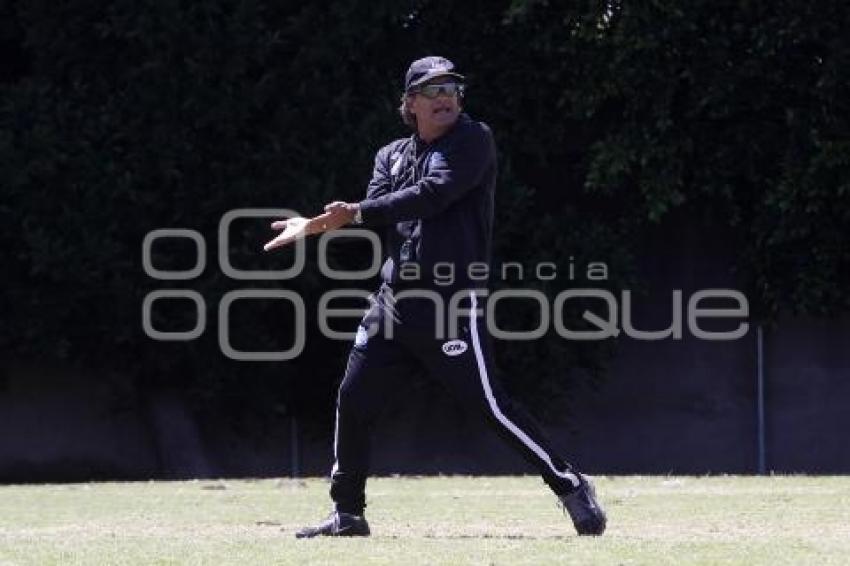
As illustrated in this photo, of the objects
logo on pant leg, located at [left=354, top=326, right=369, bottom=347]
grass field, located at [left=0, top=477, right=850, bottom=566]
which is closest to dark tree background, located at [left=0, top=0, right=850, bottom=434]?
grass field, located at [left=0, top=477, right=850, bottom=566]

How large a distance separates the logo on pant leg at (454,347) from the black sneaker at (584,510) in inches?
28.6

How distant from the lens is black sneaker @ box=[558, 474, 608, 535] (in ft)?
24.6

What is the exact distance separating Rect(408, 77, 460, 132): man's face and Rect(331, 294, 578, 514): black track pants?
0.74 metres

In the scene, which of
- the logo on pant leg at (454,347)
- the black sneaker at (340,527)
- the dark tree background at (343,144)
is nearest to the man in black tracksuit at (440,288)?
the logo on pant leg at (454,347)

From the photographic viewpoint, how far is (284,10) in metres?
14.0

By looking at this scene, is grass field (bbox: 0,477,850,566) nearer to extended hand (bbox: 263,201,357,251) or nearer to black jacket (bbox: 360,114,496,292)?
black jacket (bbox: 360,114,496,292)

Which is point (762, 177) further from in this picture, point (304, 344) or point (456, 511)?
point (456, 511)

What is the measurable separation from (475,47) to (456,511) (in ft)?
18.6

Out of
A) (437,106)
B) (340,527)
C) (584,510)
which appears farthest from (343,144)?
(584,510)

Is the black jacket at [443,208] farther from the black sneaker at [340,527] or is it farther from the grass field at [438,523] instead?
the grass field at [438,523]

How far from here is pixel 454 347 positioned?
7.46 m

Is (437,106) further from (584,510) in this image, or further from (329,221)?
(584,510)

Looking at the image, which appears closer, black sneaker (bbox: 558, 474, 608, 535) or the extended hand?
the extended hand

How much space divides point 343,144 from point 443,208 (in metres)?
6.10
